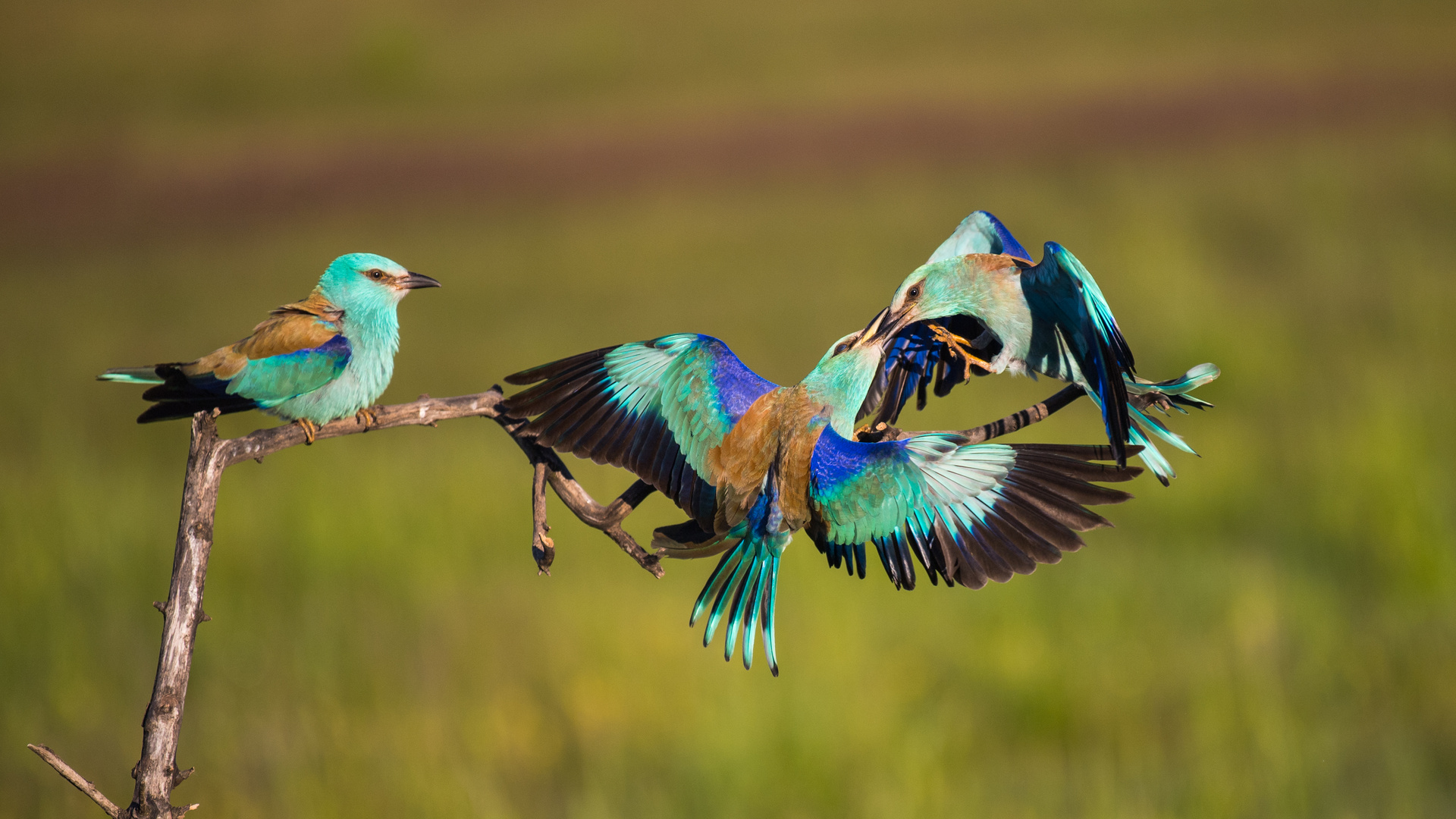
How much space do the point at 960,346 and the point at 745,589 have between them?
3.38 feet

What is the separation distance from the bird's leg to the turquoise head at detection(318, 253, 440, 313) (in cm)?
132

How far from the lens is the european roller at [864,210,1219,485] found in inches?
120

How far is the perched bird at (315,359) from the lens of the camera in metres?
2.92

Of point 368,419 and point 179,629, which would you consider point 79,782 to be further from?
point 368,419

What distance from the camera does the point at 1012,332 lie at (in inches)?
132

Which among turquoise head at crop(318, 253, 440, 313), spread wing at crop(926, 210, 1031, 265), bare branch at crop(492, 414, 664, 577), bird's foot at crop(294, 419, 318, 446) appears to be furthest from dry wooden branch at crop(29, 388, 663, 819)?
spread wing at crop(926, 210, 1031, 265)

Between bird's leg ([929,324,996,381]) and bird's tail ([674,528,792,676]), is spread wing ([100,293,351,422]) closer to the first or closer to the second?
bird's tail ([674,528,792,676])

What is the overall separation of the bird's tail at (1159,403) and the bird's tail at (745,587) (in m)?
0.84

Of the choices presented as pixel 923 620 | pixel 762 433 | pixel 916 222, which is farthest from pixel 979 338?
pixel 916 222

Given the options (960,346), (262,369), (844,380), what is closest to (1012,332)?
(960,346)

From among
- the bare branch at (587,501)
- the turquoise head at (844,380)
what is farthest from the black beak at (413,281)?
the turquoise head at (844,380)

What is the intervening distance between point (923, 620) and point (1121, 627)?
1222 millimetres

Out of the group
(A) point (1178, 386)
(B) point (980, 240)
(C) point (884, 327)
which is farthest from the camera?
(B) point (980, 240)

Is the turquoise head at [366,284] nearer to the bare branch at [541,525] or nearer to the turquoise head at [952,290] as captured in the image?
the bare branch at [541,525]
